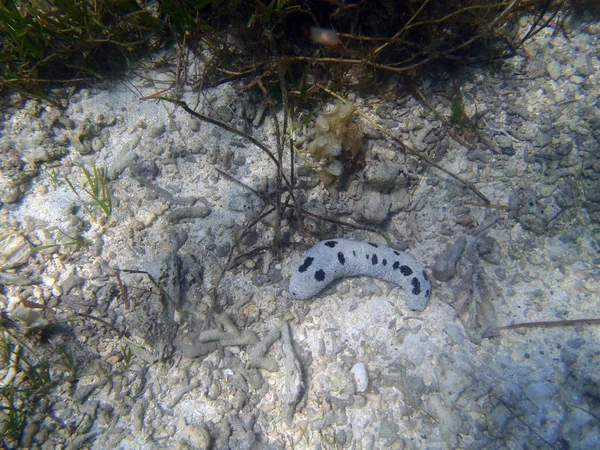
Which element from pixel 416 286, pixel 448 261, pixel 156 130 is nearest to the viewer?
pixel 416 286

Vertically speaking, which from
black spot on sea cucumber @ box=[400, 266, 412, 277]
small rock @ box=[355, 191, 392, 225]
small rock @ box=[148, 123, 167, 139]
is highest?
small rock @ box=[148, 123, 167, 139]

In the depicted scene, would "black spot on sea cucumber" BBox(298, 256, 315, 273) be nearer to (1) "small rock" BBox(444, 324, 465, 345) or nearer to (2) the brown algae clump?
(2) the brown algae clump

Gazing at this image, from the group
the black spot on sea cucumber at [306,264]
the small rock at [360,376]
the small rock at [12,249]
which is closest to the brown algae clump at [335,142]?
the black spot on sea cucumber at [306,264]

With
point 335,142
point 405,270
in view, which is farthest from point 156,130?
point 405,270

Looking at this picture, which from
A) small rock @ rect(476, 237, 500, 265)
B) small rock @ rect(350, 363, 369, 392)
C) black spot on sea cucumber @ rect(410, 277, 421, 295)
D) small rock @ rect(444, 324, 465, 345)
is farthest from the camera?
small rock @ rect(476, 237, 500, 265)

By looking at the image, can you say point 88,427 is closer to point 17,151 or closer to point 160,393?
point 160,393

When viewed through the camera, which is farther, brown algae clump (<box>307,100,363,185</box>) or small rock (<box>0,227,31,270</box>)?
brown algae clump (<box>307,100,363,185</box>)

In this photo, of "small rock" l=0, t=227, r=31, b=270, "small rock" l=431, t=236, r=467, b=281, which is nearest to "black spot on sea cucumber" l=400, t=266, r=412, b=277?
"small rock" l=431, t=236, r=467, b=281

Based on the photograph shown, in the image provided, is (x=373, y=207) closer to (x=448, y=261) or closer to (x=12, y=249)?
(x=448, y=261)
